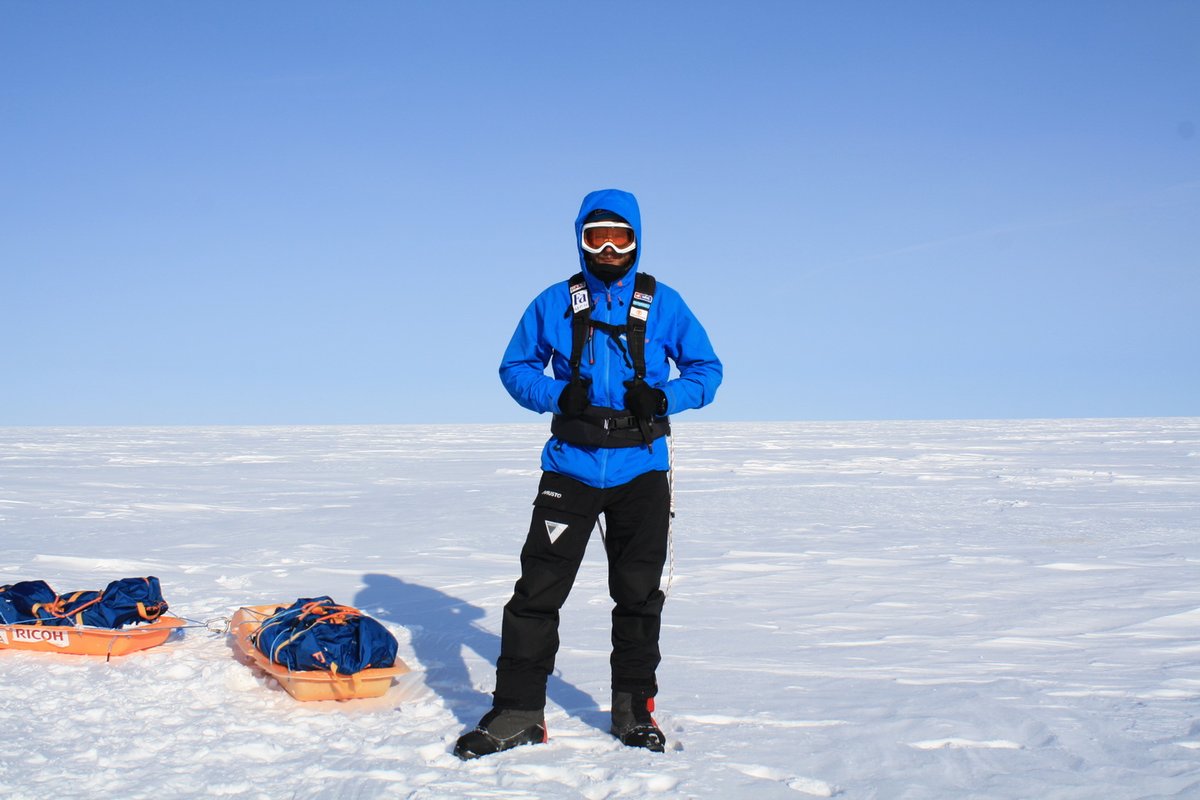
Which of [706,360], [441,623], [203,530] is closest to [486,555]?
[441,623]

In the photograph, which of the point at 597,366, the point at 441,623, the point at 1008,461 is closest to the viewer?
the point at 597,366

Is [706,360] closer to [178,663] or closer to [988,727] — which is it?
[988,727]

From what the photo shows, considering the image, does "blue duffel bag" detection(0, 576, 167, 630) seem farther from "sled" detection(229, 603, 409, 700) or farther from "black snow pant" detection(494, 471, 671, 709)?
"black snow pant" detection(494, 471, 671, 709)

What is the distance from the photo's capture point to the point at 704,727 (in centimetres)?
317

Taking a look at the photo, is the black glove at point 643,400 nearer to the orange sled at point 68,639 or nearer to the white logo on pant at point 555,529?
the white logo on pant at point 555,529

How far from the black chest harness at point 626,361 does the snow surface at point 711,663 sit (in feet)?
3.25

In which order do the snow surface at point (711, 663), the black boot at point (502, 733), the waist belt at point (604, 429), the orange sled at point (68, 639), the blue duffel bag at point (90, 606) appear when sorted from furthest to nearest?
1. the blue duffel bag at point (90, 606)
2. the orange sled at point (68, 639)
3. the waist belt at point (604, 429)
4. the black boot at point (502, 733)
5. the snow surface at point (711, 663)

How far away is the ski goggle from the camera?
122 inches

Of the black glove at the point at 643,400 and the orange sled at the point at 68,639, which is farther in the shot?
the orange sled at the point at 68,639

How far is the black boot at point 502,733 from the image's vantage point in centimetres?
289

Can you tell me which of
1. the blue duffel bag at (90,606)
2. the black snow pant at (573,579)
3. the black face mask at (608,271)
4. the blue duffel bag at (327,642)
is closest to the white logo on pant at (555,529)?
the black snow pant at (573,579)

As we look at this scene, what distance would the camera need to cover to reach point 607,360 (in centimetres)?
306

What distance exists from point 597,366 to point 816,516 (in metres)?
6.95

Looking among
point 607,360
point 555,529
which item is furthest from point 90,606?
point 607,360
